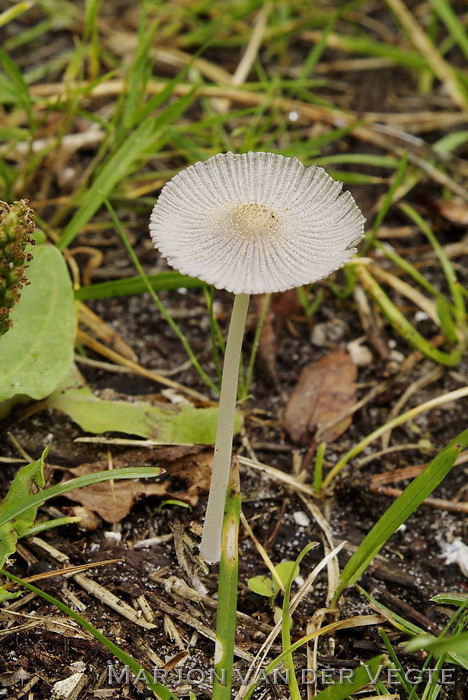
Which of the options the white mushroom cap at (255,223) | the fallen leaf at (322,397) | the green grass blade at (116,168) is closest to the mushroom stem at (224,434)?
the white mushroom cap at (255,223)

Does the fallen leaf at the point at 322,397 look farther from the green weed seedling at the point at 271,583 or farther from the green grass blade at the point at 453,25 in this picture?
the green grass blade at the point at 453,25

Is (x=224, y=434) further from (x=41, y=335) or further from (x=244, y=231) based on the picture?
(x=41, y=335)

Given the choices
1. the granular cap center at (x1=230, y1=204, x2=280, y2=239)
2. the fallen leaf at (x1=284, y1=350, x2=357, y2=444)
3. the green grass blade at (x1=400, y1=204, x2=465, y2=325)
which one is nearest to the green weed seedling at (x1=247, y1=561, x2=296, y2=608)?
the fallen leaf at (x1=284, y1=350, x2=357, y2=444)

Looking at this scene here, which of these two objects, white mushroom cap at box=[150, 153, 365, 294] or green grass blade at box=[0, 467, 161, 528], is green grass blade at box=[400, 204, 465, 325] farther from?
green grass blade at box=[0, 467, 161, 528]

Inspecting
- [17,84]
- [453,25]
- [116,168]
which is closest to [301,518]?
[116,168]

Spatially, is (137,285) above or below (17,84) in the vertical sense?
below
